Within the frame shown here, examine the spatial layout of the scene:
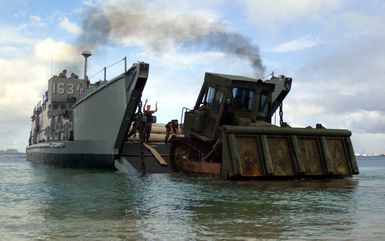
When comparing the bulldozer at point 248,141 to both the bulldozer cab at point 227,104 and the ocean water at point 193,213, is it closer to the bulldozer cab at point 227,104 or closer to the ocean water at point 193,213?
the bulldozer cab at point 227,104

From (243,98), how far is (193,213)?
856 cm

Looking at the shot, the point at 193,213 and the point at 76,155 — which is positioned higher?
the point at 76,155

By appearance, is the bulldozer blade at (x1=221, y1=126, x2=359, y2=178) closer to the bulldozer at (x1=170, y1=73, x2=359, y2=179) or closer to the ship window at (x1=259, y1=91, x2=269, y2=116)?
the bulldozer at (x1=170, y1=73, x2=359, y2=179)

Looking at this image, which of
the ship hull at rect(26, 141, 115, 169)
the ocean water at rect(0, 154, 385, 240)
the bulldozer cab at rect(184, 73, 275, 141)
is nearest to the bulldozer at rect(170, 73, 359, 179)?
the bulldozer cab at rect(184, 73, 275, 141)

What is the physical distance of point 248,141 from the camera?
1357 centimetres

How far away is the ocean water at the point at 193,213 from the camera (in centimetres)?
578

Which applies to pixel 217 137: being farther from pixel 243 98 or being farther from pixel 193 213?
pixel 193 213

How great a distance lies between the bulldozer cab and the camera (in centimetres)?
1513

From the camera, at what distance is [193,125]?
16.2 meters

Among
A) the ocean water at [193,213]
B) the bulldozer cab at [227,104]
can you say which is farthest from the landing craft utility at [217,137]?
the ocean water at [193,213]

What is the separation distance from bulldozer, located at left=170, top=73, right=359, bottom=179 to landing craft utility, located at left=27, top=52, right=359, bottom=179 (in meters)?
0.03

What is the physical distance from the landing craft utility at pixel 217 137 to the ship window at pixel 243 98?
3 centimetres

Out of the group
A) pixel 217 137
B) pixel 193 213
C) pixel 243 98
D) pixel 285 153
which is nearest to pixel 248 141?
pixel 285 153

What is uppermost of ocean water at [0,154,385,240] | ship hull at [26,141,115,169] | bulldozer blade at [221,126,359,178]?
ship hull at [26,141,115,169]
